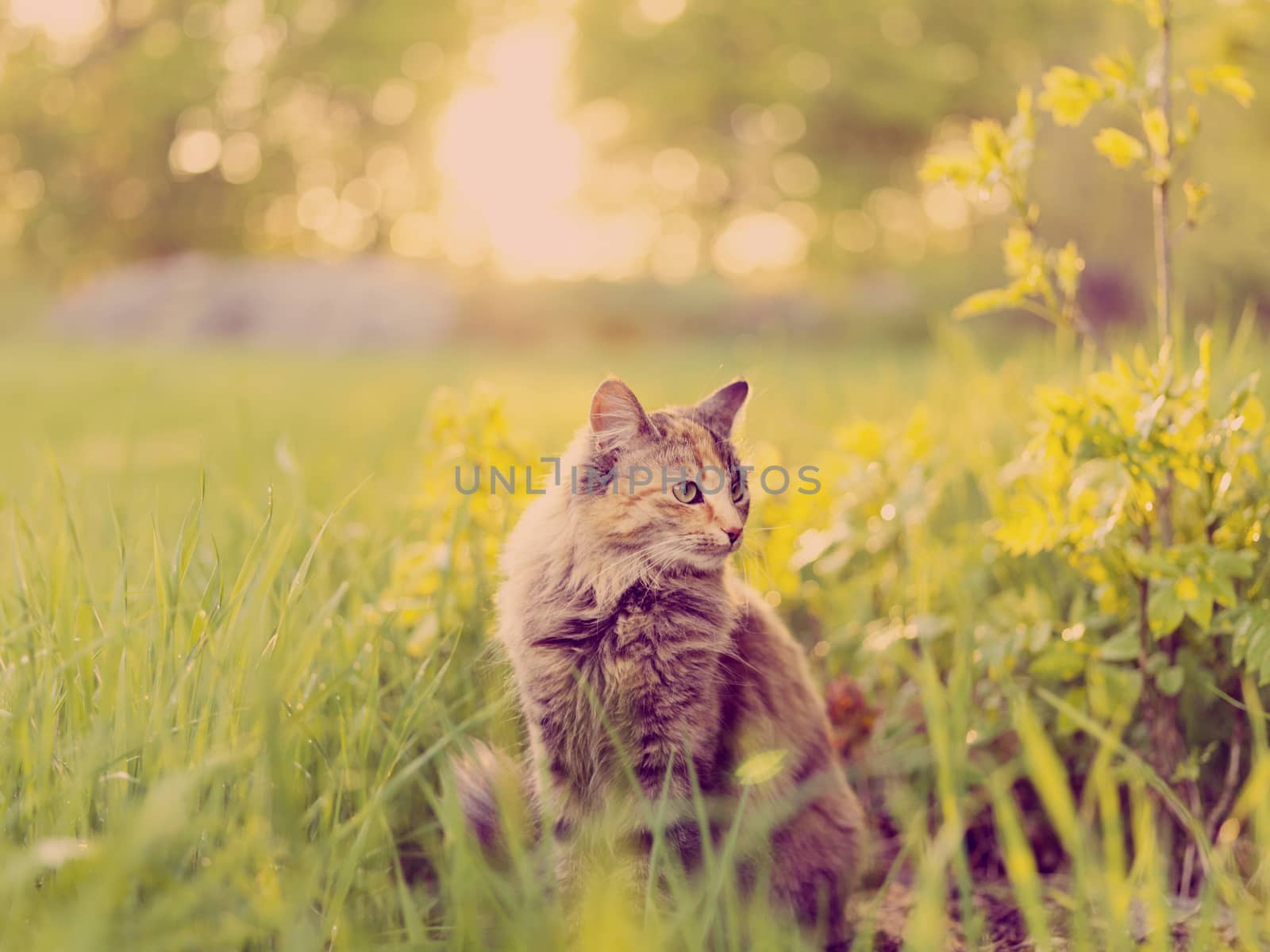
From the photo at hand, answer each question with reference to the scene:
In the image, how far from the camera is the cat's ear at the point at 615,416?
1862 millimetres

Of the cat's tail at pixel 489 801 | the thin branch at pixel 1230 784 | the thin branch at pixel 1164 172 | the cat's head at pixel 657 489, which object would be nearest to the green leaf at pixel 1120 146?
the thin branch at pixel 1164 172

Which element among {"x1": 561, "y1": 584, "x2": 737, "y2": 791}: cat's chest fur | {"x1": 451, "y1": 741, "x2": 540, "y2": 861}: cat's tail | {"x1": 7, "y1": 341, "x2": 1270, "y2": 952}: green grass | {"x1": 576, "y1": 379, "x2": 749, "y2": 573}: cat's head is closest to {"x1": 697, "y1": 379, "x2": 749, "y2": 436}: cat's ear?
{"x1": 576, "y1": 379, "x2": 749, "y2": 573}: cat's head

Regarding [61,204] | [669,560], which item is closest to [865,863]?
[669,560]

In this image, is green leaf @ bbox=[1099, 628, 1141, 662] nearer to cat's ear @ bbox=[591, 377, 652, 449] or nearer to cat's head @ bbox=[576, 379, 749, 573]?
cat's head @ bbox=[576, 379, 749, 573]

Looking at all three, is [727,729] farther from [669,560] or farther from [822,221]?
[822,221]

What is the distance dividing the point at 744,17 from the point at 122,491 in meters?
20.9

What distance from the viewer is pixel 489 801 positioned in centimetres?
177

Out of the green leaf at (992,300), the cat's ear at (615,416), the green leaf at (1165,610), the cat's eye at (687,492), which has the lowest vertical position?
the green leaf at (1165,610)

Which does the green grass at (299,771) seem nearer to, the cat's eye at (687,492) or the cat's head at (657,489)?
the cat's head at (657,489)

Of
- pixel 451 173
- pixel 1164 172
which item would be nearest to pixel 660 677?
pixel 1164 172

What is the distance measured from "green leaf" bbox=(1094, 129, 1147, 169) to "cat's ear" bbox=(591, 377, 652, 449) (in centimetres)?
100

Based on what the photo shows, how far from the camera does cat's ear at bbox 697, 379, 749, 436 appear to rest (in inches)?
80.5

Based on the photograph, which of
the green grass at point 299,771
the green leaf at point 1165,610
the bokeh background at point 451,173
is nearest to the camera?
the green grass at point 299,771

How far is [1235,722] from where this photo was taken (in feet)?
6.28
